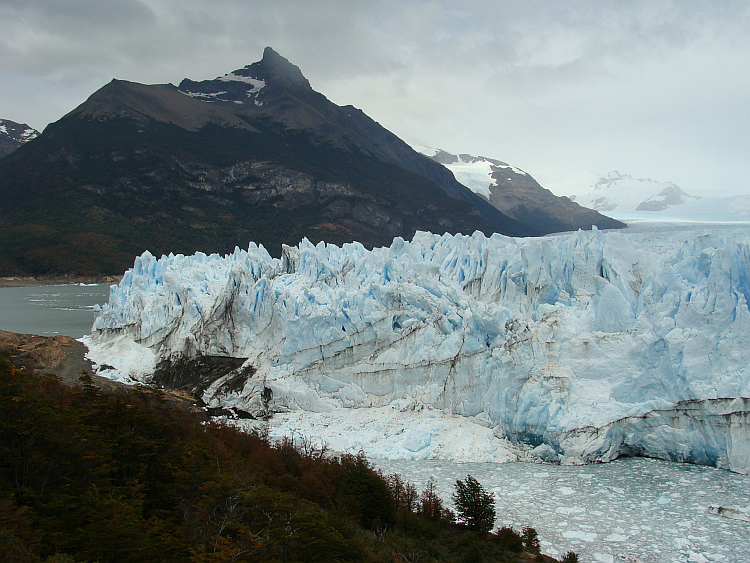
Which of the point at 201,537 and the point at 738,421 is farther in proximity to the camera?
the point at 738,421

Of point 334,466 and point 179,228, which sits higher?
point 179,228

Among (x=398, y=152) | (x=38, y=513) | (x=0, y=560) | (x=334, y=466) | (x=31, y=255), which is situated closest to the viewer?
(x=0, y=560)

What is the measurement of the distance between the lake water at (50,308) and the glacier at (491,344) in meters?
7.06

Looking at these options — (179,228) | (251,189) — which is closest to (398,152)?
(251,189)

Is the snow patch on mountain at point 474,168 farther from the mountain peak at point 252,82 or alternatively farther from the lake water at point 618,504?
the lake water at point 618,504

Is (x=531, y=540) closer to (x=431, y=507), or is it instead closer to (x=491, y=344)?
(x=431, y=507)

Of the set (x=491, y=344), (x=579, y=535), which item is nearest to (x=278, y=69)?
(x=491, y=344)

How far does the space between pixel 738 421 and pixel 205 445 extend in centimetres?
1040

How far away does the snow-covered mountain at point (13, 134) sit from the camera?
560ft

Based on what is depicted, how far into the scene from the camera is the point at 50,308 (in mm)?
36594

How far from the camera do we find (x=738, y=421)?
10969mm

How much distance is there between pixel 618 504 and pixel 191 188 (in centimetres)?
8619

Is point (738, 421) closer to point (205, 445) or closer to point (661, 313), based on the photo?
point (661, 313)

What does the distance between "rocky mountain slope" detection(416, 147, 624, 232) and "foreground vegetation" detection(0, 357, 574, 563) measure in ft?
338
